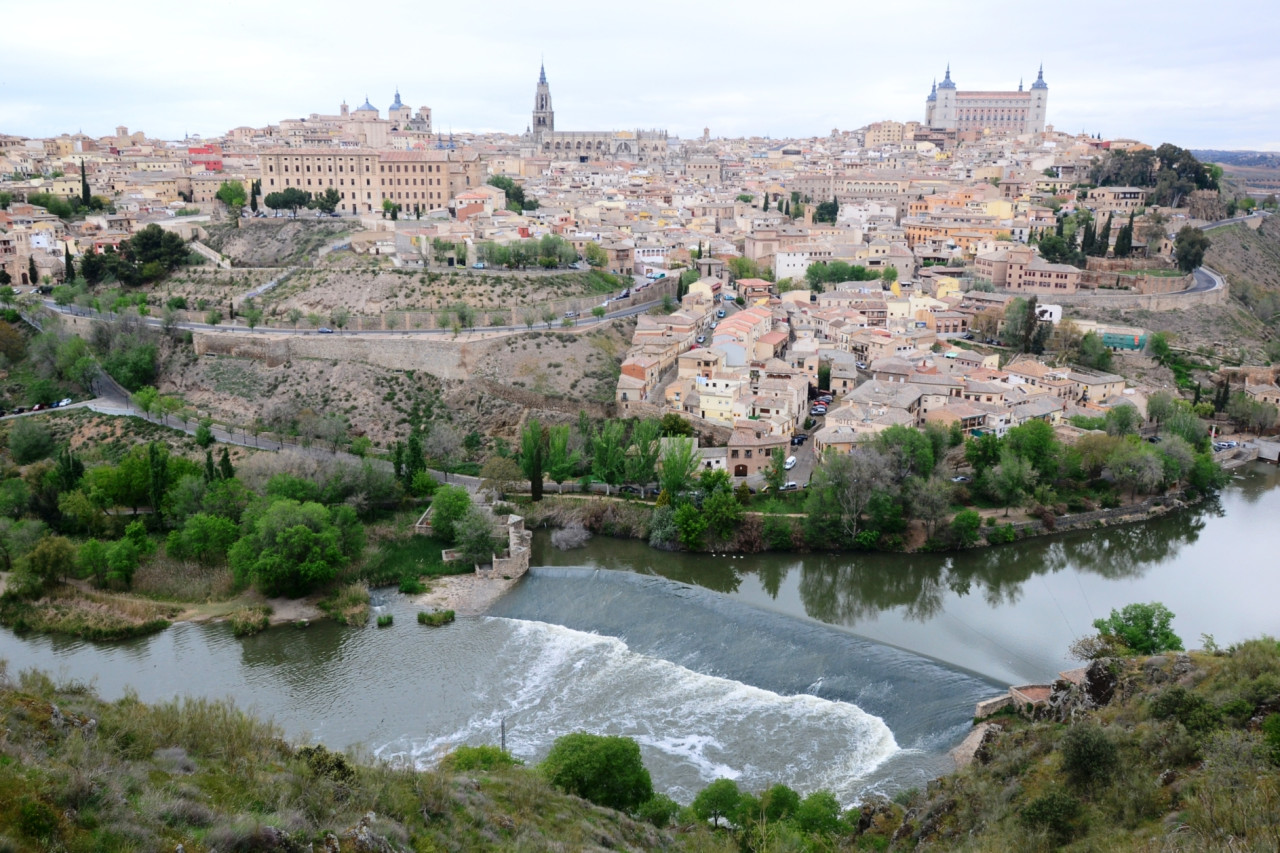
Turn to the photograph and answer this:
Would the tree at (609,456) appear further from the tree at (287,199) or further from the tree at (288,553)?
the tree at (287,199)

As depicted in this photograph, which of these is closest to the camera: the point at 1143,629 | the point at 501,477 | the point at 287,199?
the point at 1143,629

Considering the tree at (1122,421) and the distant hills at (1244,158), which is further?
the distant hills at (1244,158)

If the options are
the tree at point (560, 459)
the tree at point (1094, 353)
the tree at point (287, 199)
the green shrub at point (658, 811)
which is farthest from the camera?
the tree at point (287, 199)

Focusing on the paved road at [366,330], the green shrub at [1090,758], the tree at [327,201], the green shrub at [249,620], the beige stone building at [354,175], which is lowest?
the green shrub at [249,620]

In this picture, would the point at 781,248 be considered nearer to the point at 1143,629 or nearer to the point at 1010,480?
the point at 1010,480

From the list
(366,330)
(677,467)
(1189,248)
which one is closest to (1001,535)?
(677,467)

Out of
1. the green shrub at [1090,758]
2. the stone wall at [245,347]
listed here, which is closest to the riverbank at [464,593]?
the green shrub at [1090,758]

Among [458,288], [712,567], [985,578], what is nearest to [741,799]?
[712,567]

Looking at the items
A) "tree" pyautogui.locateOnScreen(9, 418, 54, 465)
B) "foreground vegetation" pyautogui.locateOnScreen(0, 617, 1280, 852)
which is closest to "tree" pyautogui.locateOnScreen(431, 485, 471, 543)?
"foreground vegetation" pyautogui.locateOnScreen(0, 617, 1280, 852)
